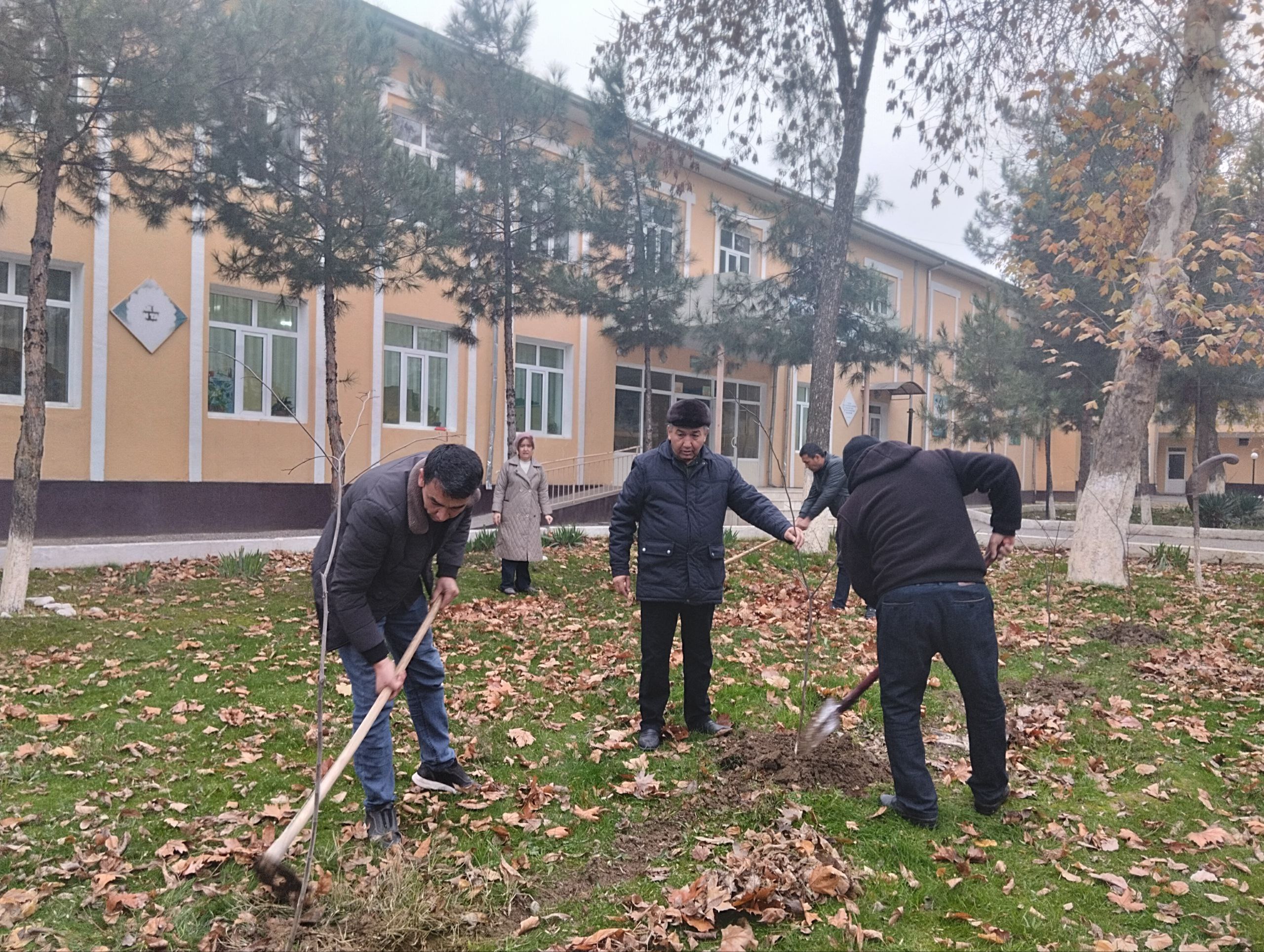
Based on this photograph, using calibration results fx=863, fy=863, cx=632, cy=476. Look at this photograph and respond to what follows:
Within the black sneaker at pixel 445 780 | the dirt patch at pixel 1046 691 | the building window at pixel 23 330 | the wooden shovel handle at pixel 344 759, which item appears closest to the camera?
the wooden shovel handle at pixel 344 759

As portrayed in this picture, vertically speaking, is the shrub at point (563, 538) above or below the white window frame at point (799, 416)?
below

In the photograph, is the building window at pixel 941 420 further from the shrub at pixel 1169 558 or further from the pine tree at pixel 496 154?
the pine tree at pixel 496 154

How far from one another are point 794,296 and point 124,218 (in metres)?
11.7

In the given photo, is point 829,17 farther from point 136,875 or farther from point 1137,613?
point 136,875

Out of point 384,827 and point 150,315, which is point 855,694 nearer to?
point 384,827

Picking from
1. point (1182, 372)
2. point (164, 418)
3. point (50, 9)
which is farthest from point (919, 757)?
point (1182, 372)

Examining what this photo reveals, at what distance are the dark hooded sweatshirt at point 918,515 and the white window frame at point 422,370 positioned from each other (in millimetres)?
12001

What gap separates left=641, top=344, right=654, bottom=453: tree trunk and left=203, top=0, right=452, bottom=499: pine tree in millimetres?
6580

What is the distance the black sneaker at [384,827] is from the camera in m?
3.59

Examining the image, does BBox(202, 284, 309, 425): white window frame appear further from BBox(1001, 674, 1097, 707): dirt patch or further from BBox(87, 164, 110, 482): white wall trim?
BBox(1001, 674, 1097, 707): dirt patch

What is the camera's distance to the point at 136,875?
11.2 feet

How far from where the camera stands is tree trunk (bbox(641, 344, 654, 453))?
16.8m

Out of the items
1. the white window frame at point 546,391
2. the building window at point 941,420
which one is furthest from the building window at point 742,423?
the white window frame at point 546,391

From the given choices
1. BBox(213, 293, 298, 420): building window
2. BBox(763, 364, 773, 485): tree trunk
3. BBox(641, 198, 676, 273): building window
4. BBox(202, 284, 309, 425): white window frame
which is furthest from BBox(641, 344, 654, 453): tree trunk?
BBox(213, 293, 298, 420): building window
